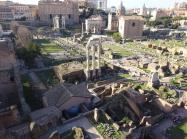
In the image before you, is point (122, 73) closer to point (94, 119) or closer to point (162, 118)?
point (162, 118)

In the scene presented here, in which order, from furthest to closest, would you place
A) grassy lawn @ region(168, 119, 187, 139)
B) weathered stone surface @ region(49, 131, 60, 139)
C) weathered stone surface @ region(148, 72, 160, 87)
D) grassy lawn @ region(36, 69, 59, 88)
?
grassy lawn @ region(36, 69, 59, 88) < weathered stone surface @ region(148, 72, 160, 87) < grassy lawn @ region(168, 119, 187, 139) < weathered stone surface @ region(49, 131, 60, 139)

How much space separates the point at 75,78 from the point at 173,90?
639 inches

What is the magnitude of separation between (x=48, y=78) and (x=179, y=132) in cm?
2263

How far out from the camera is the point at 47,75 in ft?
129

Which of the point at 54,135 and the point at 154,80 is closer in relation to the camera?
the point at 54,135

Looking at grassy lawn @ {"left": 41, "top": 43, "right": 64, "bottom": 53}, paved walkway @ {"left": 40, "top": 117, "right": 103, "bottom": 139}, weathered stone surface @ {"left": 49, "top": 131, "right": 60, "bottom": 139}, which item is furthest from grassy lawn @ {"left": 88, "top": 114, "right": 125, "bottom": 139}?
grassy lawn @ {"left": 41, "top": 43, "right": 64, "bottom": 53}

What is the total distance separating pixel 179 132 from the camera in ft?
79.5

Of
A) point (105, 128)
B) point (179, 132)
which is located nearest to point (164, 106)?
point (179, 132)

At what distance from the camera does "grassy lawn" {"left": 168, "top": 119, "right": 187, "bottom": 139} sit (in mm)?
23469

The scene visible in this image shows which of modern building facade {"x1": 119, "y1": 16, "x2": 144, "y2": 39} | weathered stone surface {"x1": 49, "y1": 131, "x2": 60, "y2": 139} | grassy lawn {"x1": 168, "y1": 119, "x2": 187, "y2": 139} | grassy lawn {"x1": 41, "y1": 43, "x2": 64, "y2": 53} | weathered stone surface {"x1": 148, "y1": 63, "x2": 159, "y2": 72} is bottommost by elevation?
grassy lawn {"x1": 168, "y1": 119, "x2": 187, "y2": 139}

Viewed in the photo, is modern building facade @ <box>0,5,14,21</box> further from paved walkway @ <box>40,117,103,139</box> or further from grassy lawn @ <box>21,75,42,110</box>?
paved walkway @ <box>40,117,103,139</box>

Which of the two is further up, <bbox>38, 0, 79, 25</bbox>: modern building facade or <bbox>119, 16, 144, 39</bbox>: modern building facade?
<bbox>38, 0, 79, 25</bbox>: modern building facade

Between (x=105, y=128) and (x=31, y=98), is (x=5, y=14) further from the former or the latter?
(x=105, y=128)

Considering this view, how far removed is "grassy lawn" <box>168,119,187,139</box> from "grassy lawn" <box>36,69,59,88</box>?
61.3ft
